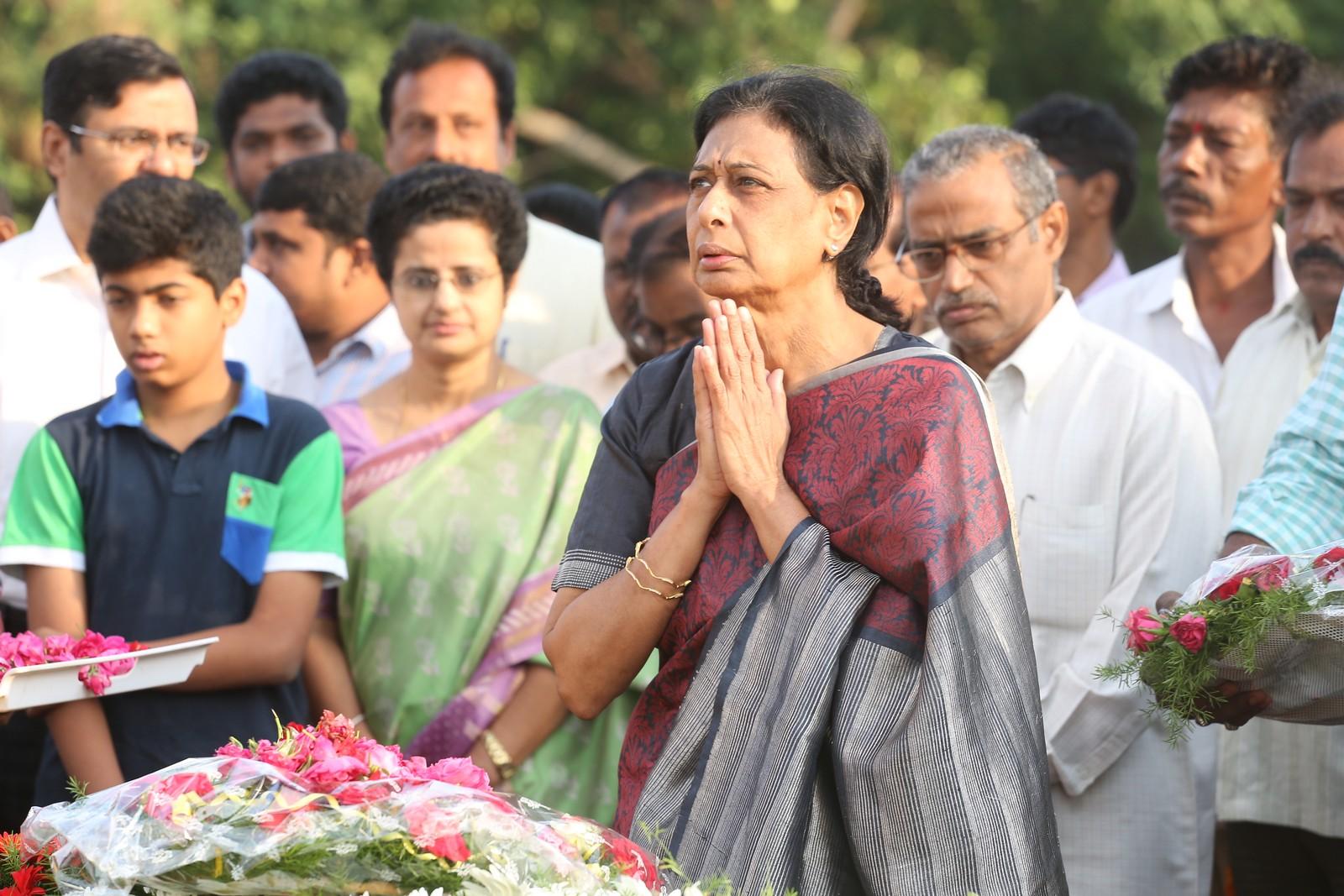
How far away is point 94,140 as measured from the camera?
523cm

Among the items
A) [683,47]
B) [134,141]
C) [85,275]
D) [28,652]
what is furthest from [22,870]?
[683,47]

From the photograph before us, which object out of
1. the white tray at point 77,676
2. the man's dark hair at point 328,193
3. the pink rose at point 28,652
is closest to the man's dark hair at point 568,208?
the man's dark hair at point 328,193

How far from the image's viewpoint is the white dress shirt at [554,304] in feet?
20.3

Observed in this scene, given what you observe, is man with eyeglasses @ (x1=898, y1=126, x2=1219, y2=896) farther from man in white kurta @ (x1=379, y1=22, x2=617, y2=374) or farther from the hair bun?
man in white kurta @ (x1=379, y1=22, x2=617, y2=374)

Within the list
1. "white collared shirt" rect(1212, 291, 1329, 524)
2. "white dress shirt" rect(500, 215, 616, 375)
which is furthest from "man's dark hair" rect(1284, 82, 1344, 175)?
"white dress shirt" rect(500, 215, 616, 375)

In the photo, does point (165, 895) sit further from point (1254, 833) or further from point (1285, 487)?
point (1254, 833)

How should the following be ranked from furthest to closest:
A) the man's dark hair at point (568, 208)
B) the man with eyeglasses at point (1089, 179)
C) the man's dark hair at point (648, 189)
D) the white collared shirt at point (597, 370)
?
the man's dark hair at point (568, 208), the man with eyeglasses at point (1089, 179), the man's dark hair at point (648, 189), the white collared shirt at point (597, 370)

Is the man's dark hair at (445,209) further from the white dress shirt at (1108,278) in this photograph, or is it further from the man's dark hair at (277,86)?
the white dress shirt at (1108,278)

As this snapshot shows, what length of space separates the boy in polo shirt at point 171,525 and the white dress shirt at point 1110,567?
177 cm

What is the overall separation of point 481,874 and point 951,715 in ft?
3.34

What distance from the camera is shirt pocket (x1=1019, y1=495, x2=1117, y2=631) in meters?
4.14

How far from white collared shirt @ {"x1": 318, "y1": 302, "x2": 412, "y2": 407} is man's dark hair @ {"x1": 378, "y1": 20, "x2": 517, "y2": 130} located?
1218mm

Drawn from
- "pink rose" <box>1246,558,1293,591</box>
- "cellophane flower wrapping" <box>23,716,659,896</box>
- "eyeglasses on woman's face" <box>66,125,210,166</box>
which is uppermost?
"eyeglasses on woman's face" <box>66,125,210,166</box>

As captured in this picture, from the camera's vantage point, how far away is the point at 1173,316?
5.61 metres
